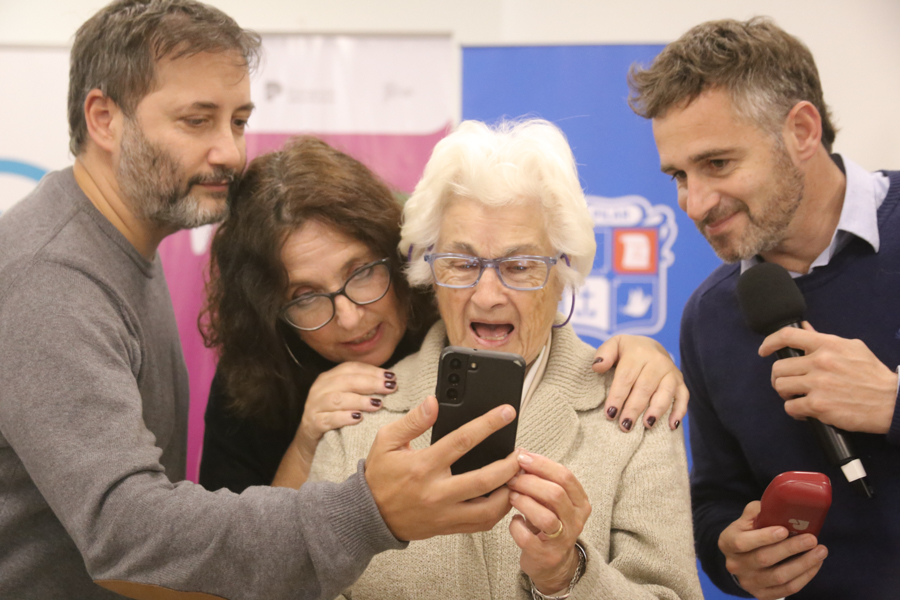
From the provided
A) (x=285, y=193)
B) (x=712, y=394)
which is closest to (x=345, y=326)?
(x=285, y=193)

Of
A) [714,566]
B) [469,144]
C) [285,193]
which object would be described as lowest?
[714,566]

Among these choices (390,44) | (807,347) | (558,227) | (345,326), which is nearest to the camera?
(807,347)

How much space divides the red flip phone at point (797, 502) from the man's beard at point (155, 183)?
1.52 m

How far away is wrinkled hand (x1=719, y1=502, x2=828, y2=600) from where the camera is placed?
61.8 inches

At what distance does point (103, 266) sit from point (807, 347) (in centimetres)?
163

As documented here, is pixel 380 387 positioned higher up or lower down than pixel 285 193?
lower down

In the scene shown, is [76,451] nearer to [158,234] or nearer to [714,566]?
[158,234]

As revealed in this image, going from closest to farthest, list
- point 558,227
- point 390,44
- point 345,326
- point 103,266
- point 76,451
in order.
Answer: point 76,451 → point 103,266 → point 558,227 → point 345,326 → point 390,44

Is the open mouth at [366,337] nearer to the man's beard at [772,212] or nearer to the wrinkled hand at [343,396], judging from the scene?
the wrinkled hand at [343,396]

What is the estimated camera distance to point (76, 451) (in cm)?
134

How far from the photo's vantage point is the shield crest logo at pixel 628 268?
326 centimetres

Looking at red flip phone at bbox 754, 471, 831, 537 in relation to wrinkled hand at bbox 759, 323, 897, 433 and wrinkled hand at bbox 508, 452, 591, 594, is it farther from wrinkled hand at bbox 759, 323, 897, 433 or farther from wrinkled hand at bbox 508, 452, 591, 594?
wrinkled hand at bbox 508, 452, 591, 594

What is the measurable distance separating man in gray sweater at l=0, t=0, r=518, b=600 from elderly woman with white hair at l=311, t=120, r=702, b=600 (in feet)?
1.29

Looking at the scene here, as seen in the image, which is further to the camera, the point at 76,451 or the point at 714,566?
the point at 714,566
